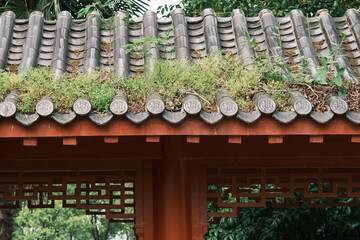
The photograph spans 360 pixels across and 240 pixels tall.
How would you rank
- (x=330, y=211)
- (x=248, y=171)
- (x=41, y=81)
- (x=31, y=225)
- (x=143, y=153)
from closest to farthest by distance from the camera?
(x=41, y=81), (x=143, y=153), (x=248, y=171), (x=330, y=211), (x=31, y=225)

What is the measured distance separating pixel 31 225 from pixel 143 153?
65.2 ft

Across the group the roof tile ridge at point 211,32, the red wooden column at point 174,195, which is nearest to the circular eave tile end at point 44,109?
the red wooden column at point 174,195

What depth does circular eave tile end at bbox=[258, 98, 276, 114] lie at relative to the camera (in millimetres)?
3029

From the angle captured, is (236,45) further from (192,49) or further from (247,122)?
(247,122)

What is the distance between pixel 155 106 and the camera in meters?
3.00

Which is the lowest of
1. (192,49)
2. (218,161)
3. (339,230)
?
(339,230)

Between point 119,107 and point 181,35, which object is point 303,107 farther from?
point 181,35

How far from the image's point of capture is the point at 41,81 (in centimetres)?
334

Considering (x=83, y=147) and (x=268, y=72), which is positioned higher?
(x=268, y=72)

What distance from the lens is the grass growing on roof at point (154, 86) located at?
3.11 metres

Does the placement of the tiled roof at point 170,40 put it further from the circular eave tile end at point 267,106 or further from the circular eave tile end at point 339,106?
the circular eave tile end at point 267,106

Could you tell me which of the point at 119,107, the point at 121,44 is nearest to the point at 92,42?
the point at 121,44

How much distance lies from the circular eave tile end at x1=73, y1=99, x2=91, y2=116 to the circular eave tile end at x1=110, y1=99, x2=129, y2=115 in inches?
5.2

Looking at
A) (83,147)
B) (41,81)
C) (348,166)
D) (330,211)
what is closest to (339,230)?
(330,211)
